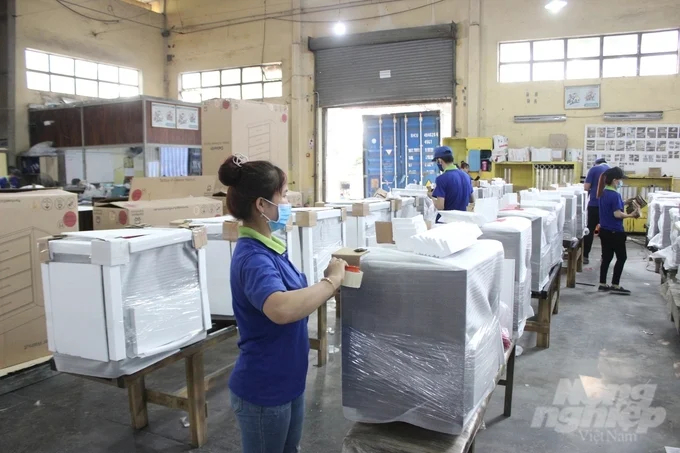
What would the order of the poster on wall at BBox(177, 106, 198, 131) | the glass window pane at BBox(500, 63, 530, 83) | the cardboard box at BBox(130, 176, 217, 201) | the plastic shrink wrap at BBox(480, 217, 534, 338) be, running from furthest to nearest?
the glass window pane at BBox(500, 63, 530, 83) < the poster on wall at BBox(177, 106, 198, 131) < the cardboard box at BBox(130, 176, 217, 201) < the plastic shrink wrap at BBox(480, 217, 534, 338)

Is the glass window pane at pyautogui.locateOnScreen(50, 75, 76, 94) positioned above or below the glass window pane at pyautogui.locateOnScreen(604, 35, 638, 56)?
below

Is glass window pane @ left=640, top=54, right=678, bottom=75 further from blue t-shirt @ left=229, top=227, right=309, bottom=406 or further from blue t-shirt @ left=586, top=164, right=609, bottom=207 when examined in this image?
blue t-shirt @ left=229, top=227, right=309, bottom=406

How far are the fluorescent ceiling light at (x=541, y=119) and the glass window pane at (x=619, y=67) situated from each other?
107cm

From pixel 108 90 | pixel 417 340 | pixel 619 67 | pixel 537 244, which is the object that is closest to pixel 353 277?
pixel 417 340

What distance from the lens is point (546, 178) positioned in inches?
399

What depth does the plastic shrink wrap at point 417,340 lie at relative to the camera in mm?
1521

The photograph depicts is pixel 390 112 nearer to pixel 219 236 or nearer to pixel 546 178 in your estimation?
pixel 546 178

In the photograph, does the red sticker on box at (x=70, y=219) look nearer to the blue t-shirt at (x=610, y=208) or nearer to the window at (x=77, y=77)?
the blue t-shirt at (x=610, y=208)

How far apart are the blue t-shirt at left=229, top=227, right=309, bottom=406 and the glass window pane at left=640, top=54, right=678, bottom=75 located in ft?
33.8

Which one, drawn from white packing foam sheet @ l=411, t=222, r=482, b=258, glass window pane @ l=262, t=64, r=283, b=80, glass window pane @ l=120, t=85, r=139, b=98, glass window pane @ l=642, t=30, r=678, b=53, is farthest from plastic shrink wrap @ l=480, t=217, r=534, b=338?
glass window pane @ l=120, t=85, r=139, b=98

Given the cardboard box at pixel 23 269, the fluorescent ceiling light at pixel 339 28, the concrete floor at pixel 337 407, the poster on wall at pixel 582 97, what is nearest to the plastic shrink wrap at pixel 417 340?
the concrete floor at pixel 337 407

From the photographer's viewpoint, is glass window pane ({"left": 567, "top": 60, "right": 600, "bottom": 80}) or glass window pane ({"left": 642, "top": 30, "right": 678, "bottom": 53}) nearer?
glass window pane ({"left": 642, "top": 30, "right": 678, "bottom": 53})

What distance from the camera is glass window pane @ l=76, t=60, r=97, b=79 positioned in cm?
1111

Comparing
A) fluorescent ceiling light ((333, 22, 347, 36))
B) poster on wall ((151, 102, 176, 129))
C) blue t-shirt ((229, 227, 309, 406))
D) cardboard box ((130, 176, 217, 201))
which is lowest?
blue t-shirt ((229, 227, 309, 406))
